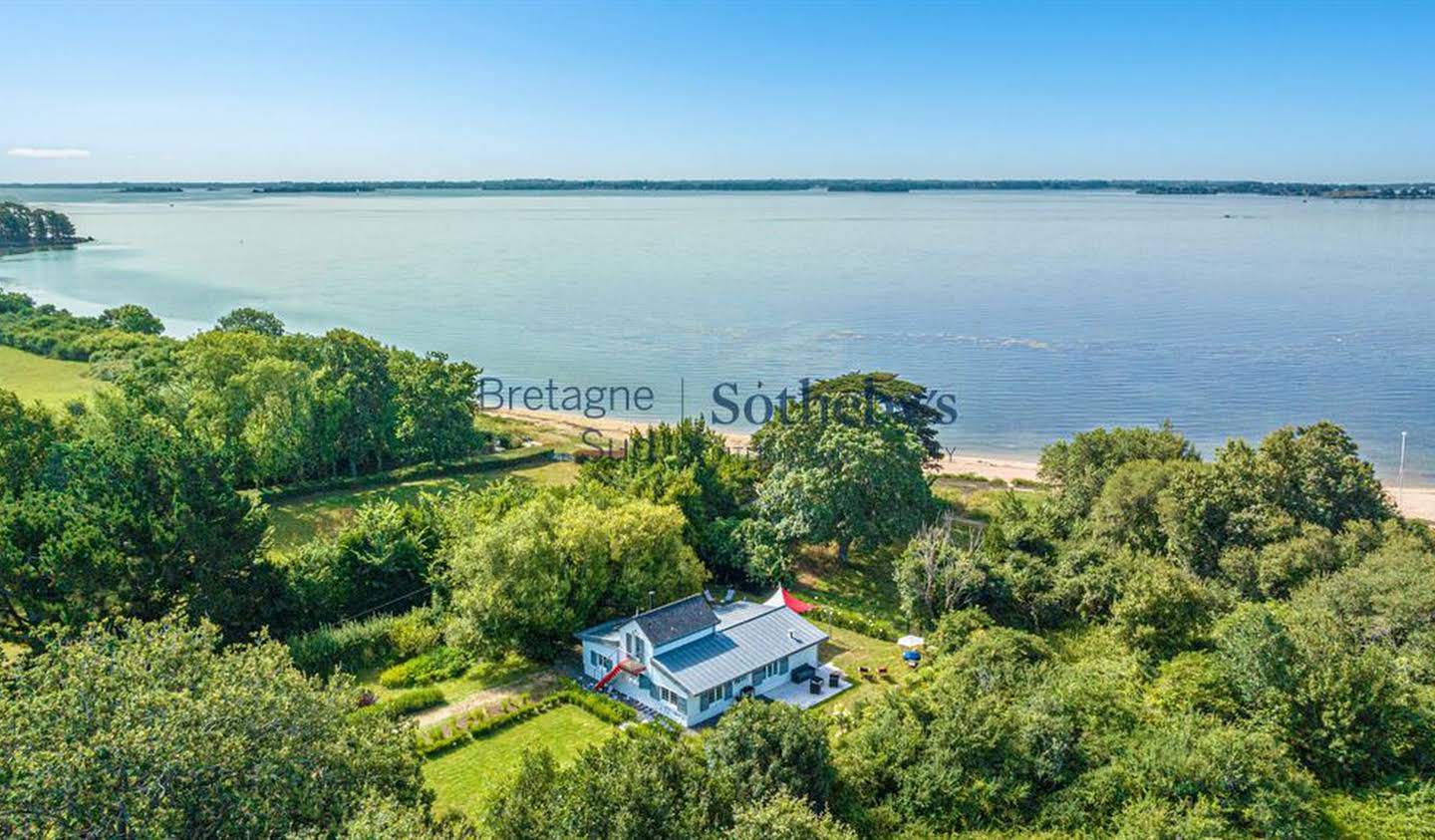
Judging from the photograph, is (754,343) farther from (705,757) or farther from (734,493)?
(705,757)

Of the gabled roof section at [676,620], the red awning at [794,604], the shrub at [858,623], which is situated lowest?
the shrub at [858,623]

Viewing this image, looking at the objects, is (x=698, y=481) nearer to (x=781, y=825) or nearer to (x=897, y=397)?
(x=897, y=397)

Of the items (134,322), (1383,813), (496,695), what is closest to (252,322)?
(134,322)

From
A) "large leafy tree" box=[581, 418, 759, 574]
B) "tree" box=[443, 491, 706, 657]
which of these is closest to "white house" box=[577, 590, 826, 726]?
"tree" box=[443, 491, 706, 657]

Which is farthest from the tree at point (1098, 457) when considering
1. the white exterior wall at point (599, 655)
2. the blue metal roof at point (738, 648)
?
the white exterior wall at point (599, 655)

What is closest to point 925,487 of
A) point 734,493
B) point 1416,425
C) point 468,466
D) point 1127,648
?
point 734,493

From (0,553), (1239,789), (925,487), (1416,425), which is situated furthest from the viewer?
(1416,425)

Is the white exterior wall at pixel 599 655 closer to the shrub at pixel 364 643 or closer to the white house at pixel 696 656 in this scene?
the white house at pixel 696 656
